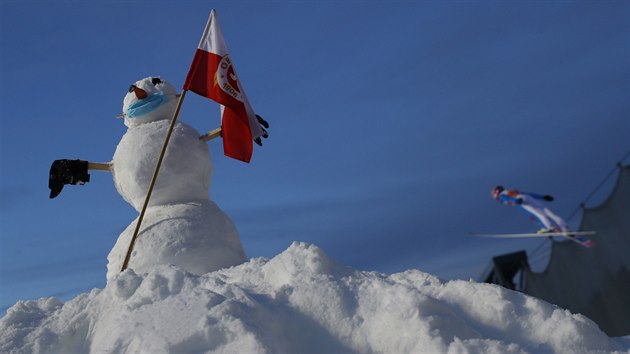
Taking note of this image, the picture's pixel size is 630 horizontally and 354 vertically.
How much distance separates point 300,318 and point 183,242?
227 centimetres

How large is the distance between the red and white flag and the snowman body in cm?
44

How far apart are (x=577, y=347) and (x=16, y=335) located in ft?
10.6

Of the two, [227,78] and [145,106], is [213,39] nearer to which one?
[227,78]

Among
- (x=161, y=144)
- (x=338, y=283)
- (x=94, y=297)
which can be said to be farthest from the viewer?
(x=161, y=144)

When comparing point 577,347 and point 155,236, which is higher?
point 155,236

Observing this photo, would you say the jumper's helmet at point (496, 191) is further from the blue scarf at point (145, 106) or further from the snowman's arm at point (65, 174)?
the snowman's arm at point (65, 174)

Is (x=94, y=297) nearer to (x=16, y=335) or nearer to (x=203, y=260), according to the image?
(x=16, y=335)

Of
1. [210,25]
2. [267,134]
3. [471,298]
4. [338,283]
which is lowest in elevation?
[471,298]

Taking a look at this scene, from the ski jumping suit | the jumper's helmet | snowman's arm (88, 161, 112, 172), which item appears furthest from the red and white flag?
the jumper's helmet

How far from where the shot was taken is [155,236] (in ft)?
19.3

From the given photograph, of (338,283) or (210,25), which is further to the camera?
(210,25)

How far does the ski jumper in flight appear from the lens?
613 inches

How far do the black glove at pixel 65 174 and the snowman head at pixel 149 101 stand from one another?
2.14ft

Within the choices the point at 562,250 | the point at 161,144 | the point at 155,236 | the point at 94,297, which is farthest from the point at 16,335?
the point at 562,250
